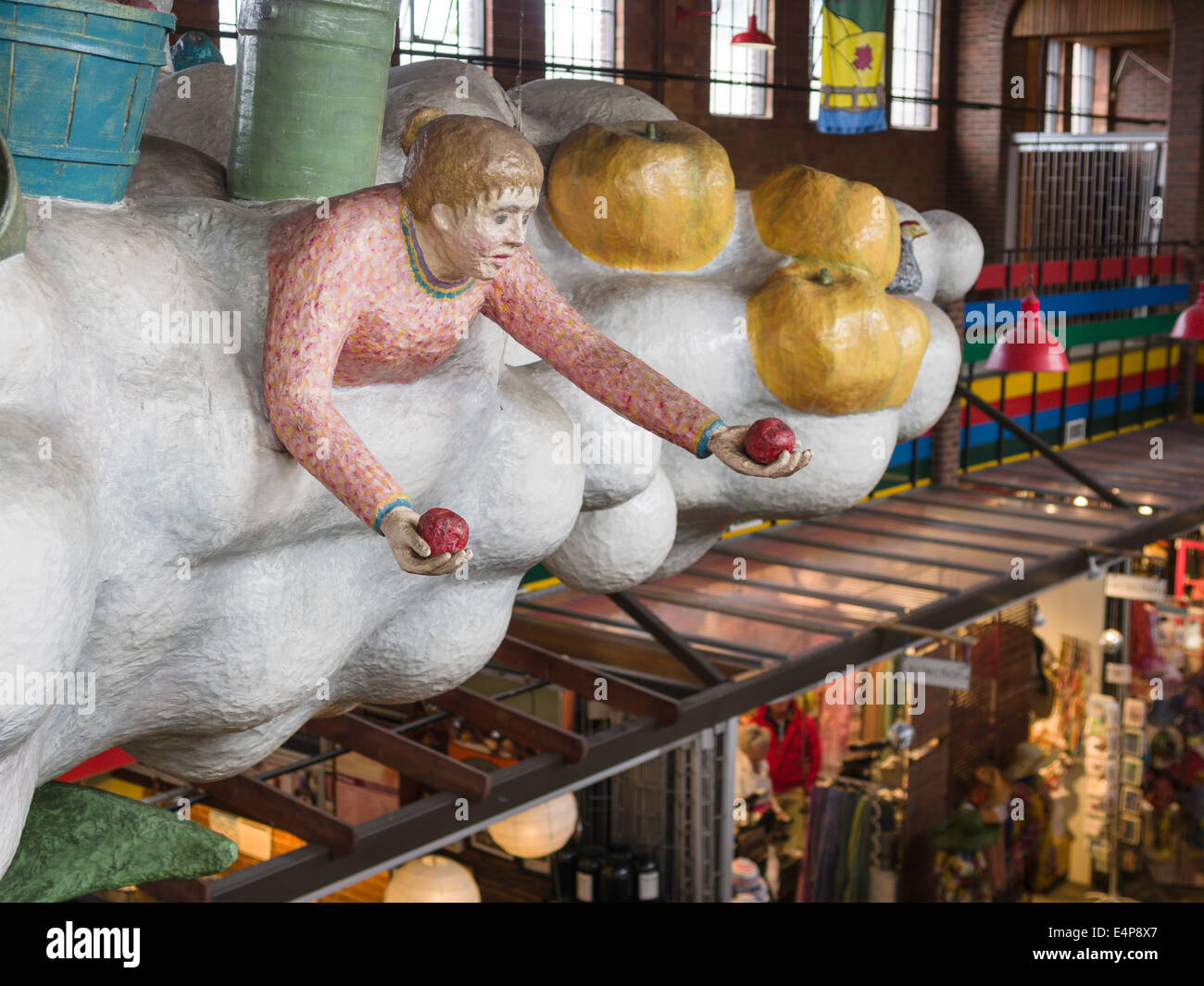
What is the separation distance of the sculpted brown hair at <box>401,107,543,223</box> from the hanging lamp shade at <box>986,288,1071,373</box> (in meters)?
4.25

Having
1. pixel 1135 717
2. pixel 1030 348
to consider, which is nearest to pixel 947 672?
pixel 1030 348

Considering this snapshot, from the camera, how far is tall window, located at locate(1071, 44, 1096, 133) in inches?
640

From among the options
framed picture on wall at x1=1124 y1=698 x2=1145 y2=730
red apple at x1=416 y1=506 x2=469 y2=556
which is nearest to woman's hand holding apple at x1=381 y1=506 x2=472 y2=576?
red apple at x1=416 y1=506 x2=469 y2=556

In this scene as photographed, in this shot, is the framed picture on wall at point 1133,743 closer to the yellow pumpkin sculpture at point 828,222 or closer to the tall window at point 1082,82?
the yellow pumpkin sculpture at point 828,222

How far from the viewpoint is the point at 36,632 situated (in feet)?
4.48

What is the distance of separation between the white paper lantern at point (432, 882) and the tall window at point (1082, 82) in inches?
531

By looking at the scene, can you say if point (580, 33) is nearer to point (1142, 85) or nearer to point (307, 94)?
point (307, 94)

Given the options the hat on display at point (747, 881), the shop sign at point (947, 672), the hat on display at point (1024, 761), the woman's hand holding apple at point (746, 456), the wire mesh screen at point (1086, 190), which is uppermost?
the wire mesh screen at point (1086, 190)

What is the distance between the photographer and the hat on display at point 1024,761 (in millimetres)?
8211

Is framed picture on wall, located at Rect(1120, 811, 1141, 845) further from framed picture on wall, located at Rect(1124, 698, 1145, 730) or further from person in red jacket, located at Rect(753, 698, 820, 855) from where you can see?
person in red jacket, located at Rect(753, 698, 820, 855)

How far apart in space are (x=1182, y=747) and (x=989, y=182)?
5138mm

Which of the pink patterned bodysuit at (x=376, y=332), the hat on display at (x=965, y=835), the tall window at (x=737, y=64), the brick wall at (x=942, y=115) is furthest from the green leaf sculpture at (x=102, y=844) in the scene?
the tall window at (x=737, y=64)

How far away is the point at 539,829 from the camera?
17.3ft
